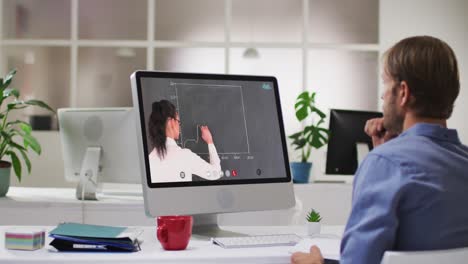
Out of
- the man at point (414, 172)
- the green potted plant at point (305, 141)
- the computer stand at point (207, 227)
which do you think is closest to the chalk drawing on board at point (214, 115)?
the computer stand at point (207, 227)

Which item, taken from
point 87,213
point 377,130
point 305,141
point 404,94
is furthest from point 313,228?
point 305,141

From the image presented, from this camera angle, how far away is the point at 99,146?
3352mm

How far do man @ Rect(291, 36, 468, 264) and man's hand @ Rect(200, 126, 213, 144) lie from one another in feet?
2.22

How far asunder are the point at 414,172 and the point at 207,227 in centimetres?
97

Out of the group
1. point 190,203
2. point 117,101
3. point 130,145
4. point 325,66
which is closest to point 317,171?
point 325,66

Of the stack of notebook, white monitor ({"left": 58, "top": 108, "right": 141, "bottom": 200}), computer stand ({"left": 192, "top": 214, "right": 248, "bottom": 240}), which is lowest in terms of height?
computer stand ({"left": 192, "top": 214, "right": 248, "bottom": 240})

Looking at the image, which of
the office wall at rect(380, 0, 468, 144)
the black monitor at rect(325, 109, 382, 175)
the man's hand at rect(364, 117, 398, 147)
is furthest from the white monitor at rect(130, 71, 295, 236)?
the office wall at rect(380, 0, 468, 144)

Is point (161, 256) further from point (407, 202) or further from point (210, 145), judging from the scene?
point (407, 202)

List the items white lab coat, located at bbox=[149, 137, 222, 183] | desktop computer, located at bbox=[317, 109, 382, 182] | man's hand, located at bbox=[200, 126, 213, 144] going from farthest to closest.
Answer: desktop computer, located at bbox=[317, 109, 382, 182] < man's hand, located at bbox=[200, 126, 213, 144] < white lab coat, located at bbox=[149, 137, 222, 183]

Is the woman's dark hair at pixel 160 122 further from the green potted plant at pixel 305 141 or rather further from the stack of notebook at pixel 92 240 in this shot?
the green potted plant at pixel 305 141

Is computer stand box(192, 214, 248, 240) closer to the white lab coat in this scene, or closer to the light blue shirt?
the white lab coat

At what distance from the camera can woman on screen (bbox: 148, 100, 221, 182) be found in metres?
1.88

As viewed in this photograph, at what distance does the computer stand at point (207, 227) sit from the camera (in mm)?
2027

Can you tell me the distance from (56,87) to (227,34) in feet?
6.28
